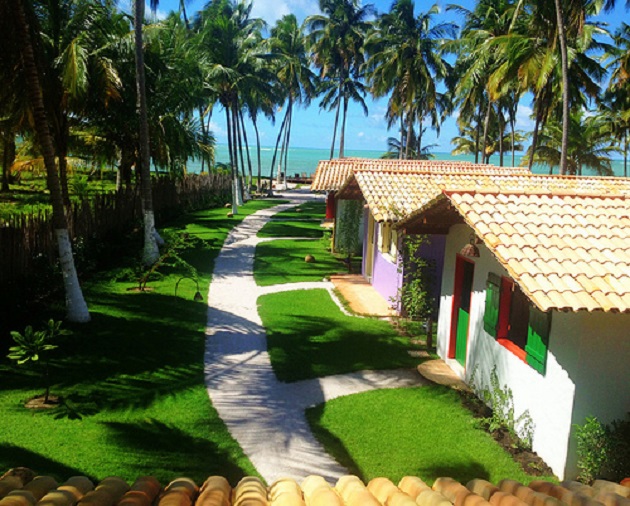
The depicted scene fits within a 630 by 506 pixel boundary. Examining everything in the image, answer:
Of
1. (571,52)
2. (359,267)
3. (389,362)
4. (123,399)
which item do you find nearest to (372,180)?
(359,267)

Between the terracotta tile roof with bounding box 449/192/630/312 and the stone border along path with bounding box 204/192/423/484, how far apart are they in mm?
3245

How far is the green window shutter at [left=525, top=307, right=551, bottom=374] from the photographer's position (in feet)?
23.1

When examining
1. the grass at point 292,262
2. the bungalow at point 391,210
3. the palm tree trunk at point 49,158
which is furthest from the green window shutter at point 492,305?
the grass at point 292,262

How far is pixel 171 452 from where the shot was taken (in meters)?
7.14

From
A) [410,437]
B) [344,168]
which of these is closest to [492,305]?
[410,437]

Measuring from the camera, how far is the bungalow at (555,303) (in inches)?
257

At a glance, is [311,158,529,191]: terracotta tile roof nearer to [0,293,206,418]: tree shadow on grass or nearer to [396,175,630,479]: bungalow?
[0,293,206,418]: tree shadow on grass

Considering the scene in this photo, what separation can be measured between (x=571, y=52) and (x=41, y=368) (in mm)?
21592

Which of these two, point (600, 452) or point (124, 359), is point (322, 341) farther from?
point (600, 452)

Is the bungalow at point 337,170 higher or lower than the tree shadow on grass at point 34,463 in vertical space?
higher

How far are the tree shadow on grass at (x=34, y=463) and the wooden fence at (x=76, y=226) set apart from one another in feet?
16.3

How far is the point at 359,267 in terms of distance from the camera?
20.0m

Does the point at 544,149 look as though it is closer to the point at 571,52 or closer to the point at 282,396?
the point at 571,52

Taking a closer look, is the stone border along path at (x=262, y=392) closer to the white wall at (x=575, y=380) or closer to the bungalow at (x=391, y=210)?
the white wall at (x=575, y=380)
